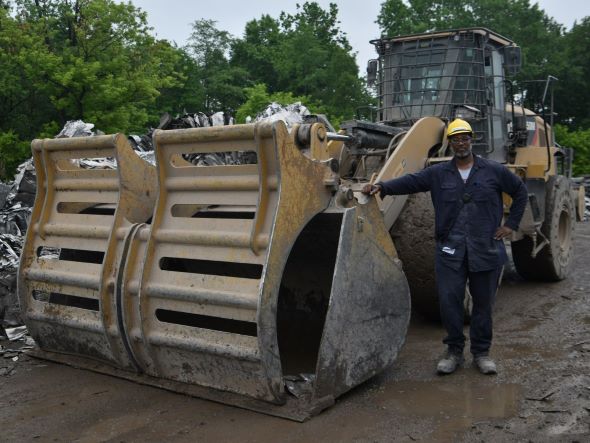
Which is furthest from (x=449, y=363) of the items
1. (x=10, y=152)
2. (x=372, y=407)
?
(x=10, y=152)

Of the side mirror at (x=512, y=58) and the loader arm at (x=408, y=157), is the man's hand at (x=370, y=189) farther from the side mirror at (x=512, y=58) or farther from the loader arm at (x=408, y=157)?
the side mirror at (x=512, y=58)

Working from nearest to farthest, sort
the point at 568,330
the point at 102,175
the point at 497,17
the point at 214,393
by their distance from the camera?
the point at 214,393
the point at 102,175
the point at 568,330
the point at 497,17

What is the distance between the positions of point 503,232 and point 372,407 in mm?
1551

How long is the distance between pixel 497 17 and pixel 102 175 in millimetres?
43448

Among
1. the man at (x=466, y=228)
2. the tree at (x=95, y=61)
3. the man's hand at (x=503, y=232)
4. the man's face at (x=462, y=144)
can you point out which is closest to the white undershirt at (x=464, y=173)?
the man at (x=466, y=228)

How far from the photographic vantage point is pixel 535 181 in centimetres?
774

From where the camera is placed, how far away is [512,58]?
7.73 meters

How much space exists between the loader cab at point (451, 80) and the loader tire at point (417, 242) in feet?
5.27

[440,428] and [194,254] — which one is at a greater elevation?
[194,254]

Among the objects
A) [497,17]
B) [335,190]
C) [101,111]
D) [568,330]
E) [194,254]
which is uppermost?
[497,17]

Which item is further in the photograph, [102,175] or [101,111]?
[101,111]

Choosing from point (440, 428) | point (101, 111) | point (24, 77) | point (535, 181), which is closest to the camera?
point (440, 428)

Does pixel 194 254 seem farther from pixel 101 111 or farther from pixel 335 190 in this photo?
pixel 101 111

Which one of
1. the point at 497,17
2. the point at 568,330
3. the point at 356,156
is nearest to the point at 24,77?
the point at 356,156
